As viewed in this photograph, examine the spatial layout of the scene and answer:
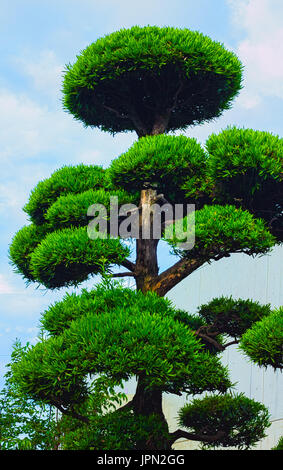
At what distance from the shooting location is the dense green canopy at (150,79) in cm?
496

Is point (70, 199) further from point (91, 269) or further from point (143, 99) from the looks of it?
point (143, 99)

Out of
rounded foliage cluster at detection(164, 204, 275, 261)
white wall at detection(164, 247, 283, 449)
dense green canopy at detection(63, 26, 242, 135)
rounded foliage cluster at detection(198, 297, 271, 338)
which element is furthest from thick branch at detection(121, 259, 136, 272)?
white wall at detection(164, 247, 283, 449)

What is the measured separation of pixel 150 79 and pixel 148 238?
1566 mm

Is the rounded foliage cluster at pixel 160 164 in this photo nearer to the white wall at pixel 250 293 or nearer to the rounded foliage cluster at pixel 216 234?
the rounded foliage cluster at pixel 216 234

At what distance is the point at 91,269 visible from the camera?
466cm

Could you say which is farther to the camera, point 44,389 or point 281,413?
point 281,413

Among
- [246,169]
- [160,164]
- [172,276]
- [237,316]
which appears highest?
[160,164]

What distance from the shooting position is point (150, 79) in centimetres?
526

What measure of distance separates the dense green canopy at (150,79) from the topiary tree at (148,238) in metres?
0.01

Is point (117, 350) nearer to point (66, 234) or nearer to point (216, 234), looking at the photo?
point (216, 234)

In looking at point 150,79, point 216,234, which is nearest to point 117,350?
point 216,234

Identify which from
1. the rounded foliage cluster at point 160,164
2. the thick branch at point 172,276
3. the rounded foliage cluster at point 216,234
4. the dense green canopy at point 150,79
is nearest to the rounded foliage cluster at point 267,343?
the rounded foliage cluster at point 216,234

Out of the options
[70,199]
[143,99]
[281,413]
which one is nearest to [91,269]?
[70,199]

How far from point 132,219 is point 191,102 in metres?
1.48
